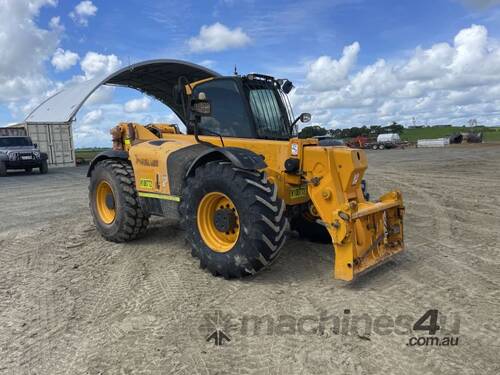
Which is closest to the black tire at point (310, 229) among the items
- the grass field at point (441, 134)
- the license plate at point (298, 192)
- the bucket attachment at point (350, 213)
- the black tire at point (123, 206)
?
the license plate at point (298, 192)

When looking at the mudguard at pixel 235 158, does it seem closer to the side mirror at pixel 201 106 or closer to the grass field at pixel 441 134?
the side mirror at pixel 201 106

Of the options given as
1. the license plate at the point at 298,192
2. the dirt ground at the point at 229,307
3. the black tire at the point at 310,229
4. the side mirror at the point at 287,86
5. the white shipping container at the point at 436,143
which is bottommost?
the white shipping container at the point at 436,143

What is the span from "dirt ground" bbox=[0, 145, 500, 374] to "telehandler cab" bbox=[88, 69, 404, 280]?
33 centimetres

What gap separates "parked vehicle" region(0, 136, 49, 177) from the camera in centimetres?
2130

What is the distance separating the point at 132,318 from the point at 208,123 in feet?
9.30

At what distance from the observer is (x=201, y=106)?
5.57 metres

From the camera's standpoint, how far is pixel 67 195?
13203mm

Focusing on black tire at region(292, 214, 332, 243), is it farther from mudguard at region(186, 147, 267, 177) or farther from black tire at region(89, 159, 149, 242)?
black tire at region(89, 159, 149, 242)

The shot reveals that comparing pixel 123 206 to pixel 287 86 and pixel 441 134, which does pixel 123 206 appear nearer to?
pixel 287 86

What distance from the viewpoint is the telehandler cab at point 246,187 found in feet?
15.1

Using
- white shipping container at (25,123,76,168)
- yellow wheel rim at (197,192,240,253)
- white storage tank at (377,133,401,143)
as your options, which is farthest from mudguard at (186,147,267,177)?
white storage tank at (377,133,401,143)

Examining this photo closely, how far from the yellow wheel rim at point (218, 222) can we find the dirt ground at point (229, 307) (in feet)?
1.31

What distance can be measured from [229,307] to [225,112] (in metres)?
2.61

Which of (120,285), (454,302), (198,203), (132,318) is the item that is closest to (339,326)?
(454,302)
